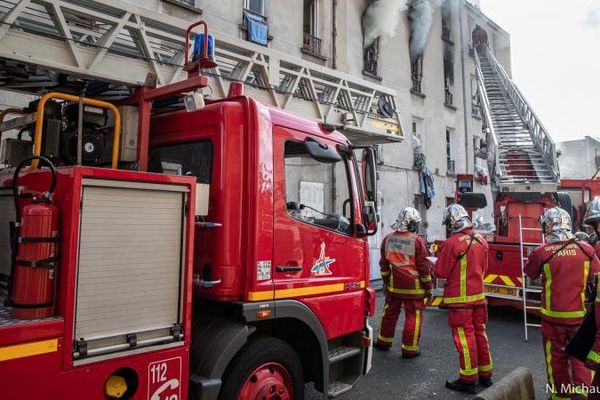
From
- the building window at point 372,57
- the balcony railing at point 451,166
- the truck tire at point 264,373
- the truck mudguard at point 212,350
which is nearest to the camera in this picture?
the truck mudguard at point 212,350

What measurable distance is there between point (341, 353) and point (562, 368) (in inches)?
75.5

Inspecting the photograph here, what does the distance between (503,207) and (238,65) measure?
709 centimetres

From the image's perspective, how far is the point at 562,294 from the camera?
4.00 metres

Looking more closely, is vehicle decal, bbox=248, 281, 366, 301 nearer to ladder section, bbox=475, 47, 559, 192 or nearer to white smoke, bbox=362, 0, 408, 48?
ladder section, bbox=475, 47, 559, 192

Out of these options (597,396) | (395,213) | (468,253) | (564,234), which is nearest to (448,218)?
(468,253)

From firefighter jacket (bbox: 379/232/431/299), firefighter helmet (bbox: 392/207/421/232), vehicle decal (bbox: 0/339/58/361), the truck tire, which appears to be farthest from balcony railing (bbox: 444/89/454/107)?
vehicle decal (bbox: 0/339/58/361)

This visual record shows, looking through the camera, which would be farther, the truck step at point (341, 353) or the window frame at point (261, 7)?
the window frame at point (261, 7)

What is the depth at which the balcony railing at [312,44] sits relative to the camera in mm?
11271

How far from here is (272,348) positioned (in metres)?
3.00

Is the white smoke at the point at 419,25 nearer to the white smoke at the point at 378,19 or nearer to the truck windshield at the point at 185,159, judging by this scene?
the white smoke at the point at 378,19

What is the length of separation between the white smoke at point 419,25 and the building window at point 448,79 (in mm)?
2041

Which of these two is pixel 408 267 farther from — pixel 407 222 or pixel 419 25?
pixel 419 25

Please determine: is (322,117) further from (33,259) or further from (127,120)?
(33,259)

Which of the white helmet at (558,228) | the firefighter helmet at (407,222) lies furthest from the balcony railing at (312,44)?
the white helmet at (558,228)
